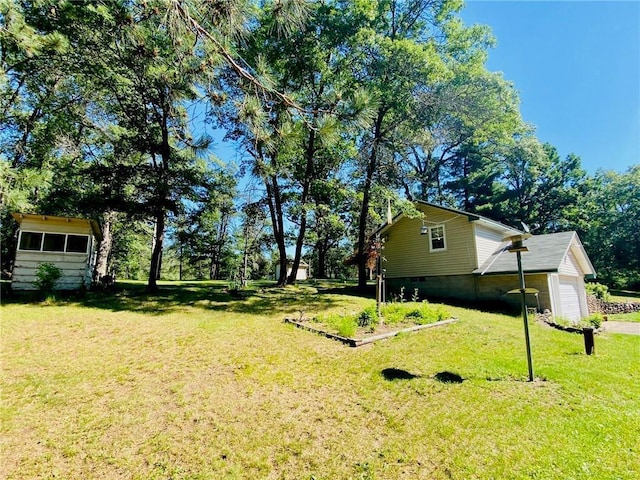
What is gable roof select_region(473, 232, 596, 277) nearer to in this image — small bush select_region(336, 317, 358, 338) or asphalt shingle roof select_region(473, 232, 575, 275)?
asphalt shingle roof select_region(473, 232, 575, 275)

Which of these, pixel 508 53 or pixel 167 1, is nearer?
pixel 167 1

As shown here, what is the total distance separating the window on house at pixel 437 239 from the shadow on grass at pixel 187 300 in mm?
6318

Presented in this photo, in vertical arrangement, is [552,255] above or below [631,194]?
below

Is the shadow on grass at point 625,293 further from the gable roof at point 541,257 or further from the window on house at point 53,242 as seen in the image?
the window on house at point 53,242

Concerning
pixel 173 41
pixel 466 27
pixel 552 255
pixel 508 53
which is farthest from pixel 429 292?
pixel 173 41

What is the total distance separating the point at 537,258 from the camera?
13070 mm

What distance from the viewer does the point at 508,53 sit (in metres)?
14.4

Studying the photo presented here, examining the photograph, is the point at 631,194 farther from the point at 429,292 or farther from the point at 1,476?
the point at 1,476

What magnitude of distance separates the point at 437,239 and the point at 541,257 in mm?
4316

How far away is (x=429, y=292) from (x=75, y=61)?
15.3 metres

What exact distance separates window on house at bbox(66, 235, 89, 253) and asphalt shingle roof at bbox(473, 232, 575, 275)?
15.8 m

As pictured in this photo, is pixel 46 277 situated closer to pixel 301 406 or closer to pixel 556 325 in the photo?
pixel 301 406

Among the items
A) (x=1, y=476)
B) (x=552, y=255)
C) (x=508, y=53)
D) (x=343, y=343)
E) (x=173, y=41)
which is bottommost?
(x=1, y=476)

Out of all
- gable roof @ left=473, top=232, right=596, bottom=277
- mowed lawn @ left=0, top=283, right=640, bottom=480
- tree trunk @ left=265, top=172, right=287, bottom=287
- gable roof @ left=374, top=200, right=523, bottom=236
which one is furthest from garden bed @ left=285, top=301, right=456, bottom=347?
tree trunk @ left=265, top=172, right=287, bottom=287
